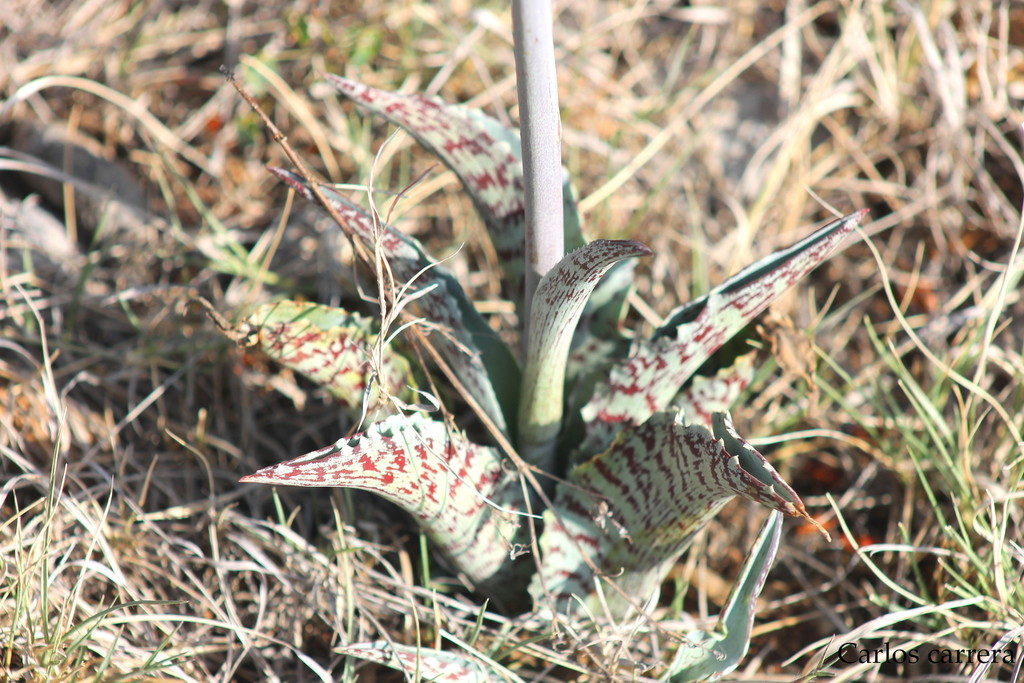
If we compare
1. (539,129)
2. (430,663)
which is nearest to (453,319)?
(539,129)

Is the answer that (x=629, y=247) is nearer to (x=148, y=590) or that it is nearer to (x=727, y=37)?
(x=148, y=590)

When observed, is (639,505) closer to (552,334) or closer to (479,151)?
(552,334)

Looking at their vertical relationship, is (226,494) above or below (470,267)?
below

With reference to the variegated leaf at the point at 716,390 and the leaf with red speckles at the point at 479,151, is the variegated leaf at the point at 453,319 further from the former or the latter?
the variegated leaf at the point at 716,390

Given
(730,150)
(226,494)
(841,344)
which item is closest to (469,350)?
(226,494)

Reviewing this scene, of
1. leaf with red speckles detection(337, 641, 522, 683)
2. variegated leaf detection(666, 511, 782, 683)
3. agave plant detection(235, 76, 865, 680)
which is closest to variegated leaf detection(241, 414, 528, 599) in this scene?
agave plant detection(235, 76, 865, 680)

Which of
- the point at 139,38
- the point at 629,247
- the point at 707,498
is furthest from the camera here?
the point at 139,38

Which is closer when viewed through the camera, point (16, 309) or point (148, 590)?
point (148, 590)

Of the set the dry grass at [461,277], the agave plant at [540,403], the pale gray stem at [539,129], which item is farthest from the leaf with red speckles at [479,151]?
the dry grass at [461,277]
